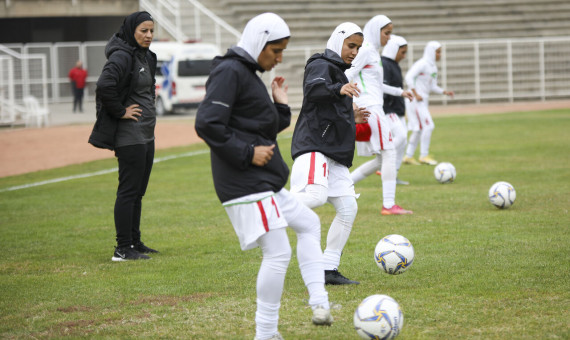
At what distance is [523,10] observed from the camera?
126ft

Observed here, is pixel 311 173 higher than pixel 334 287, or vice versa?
pixel 311 173

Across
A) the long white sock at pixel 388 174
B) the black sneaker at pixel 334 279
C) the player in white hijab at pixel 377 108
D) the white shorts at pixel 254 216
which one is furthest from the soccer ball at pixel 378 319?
the long white sock at pixel 388 174

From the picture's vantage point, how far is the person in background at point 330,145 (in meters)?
6.45

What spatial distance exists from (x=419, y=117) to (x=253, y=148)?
→ 11022mm

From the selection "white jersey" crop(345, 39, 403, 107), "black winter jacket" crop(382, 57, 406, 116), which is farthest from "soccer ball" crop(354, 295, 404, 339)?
"black winter jacket" crop(382, 57, 406, 116)

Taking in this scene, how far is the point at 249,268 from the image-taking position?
734cm

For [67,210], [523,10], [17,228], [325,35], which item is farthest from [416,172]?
[523,10]

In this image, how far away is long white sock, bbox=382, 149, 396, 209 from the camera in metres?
9.80

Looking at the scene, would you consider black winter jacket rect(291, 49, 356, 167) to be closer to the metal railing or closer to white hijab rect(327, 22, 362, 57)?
white hijab rect(327, 22, 362, 57)

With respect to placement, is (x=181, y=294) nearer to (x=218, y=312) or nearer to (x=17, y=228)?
(x=218, y=312)

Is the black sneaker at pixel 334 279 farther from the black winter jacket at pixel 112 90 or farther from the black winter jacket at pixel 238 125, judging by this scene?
the black winter jacket at pixel 112 90

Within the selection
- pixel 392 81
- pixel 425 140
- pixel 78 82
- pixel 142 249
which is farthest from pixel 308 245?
pixel 78 82

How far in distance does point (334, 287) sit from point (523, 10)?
34796mm

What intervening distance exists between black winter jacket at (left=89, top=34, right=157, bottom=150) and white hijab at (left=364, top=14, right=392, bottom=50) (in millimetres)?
3549
